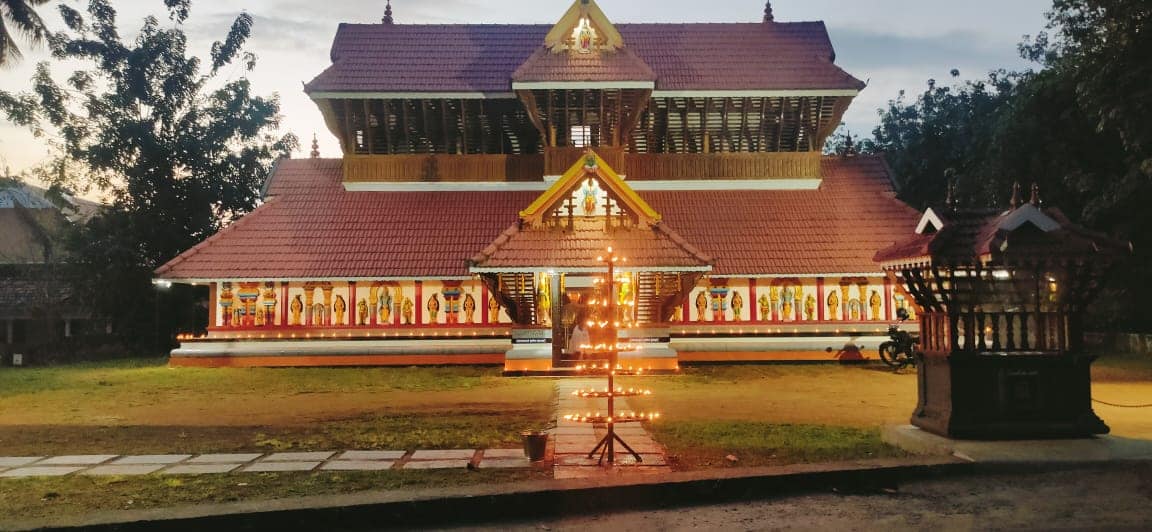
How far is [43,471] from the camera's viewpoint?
6680mm

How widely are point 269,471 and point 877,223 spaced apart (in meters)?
17.5

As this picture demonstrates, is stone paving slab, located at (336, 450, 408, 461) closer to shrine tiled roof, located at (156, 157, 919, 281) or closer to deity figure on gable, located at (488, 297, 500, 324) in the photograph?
shrine tiled roof, located at (156, 157, 919, 281)

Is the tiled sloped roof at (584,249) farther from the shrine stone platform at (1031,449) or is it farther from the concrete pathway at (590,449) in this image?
the shrine stone platform at (1031,449)

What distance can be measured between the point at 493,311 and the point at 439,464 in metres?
12.5

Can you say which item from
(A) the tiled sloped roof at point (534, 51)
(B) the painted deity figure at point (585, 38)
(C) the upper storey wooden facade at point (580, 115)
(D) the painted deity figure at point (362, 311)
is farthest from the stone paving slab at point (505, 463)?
(A) the tiled sloped roof at point (534, 51)

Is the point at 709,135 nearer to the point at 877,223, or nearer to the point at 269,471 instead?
the point at 877,223

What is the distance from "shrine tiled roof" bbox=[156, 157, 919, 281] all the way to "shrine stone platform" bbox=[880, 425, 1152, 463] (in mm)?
11732

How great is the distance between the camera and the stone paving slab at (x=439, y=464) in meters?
6.78

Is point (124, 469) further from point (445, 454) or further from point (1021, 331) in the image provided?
point (1021, 331)

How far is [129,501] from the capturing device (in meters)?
5.64

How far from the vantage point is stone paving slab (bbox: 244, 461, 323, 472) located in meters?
6.71

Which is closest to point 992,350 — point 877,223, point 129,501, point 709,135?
point 129,501

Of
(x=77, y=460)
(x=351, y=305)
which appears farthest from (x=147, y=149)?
(x=77, y=460)

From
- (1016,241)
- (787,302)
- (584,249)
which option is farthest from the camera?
(787,302)
